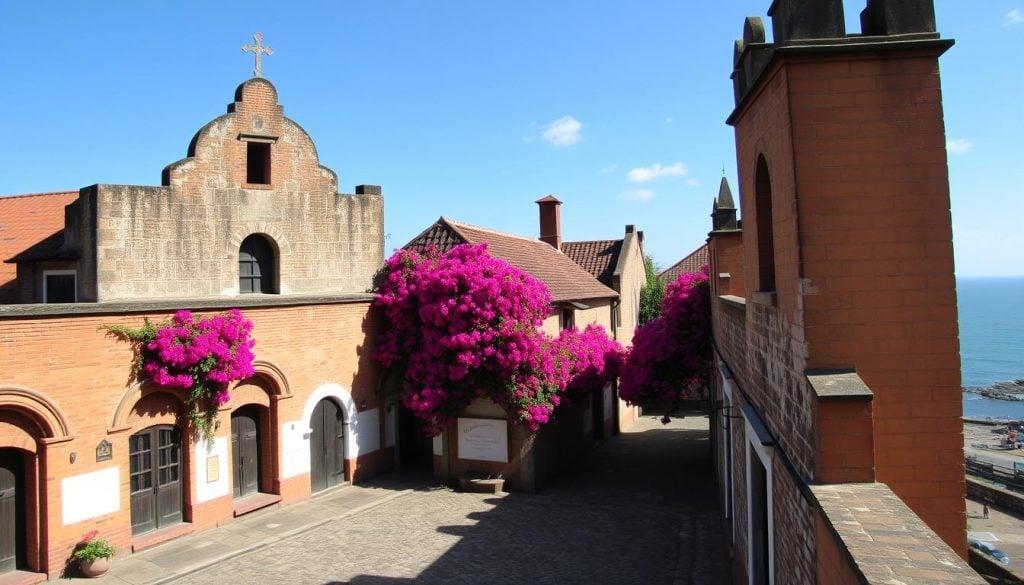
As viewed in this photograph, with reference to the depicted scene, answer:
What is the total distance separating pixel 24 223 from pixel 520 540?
1622 cm

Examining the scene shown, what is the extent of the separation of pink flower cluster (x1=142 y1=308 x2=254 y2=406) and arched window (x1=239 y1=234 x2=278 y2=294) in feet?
6.63

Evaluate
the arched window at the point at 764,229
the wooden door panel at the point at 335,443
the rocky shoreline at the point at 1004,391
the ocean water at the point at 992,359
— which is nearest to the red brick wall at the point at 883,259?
the arched window at the point at 764,229

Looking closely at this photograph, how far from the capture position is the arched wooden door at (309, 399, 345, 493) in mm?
16094

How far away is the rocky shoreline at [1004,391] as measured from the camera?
2881 inches

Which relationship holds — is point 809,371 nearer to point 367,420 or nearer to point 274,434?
point 274,434

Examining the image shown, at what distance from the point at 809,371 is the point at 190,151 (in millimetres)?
14026

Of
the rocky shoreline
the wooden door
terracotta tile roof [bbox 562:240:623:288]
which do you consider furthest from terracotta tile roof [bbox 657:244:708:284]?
the rocky shoreline

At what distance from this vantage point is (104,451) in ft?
38.6

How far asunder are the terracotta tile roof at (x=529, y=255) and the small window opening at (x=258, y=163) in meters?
4.99

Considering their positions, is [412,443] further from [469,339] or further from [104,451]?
[104,451]

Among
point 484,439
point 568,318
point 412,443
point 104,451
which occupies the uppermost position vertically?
point 568,318

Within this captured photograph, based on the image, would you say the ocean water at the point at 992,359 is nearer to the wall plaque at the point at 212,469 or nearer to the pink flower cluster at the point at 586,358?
the pink flower cluster at the point at 586,358

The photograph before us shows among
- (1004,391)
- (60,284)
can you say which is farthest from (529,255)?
(1004,391)

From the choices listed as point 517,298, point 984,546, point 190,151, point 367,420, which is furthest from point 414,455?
point 984,546
